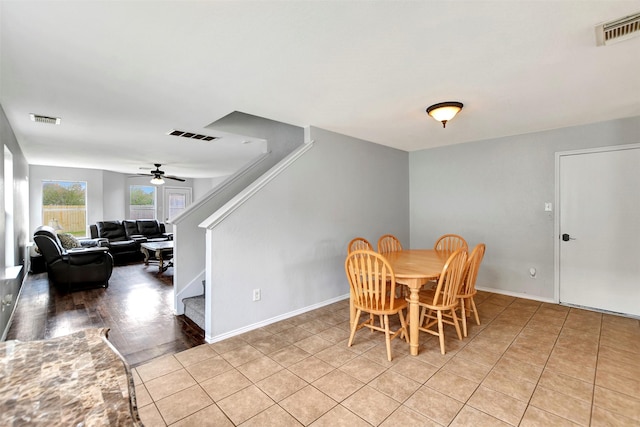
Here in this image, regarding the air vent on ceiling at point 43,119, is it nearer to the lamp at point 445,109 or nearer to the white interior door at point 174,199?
the lamp at point 445,109

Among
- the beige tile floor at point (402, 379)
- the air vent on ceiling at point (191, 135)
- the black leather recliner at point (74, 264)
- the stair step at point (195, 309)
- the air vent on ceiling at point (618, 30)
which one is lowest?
the beige tile floor at point (402, 379)

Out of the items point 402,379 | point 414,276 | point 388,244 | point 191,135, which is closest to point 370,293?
point 414,276

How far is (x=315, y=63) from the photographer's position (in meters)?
2.09

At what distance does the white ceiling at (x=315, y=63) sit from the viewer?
1552mm

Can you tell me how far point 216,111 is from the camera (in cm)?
307

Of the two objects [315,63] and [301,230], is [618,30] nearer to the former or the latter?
[315,63]

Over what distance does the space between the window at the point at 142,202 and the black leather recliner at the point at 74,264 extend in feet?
14.0

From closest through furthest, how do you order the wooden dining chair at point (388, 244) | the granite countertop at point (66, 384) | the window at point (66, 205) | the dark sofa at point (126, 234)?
the granite countertop at point (66, 384)
the wooden dining chair at point (388, 244)
the dark sofa at point (126, 234)
the window at point (66, 205)

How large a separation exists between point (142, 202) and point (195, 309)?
7186mm

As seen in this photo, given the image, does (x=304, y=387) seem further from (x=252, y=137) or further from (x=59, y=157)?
(x=59, y=157)

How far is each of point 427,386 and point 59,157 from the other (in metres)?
7.34

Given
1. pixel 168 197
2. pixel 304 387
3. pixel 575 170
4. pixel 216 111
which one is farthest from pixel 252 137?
pixel 168 197

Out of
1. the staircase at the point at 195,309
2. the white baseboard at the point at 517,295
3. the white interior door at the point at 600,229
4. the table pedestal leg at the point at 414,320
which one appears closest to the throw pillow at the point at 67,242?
the staircase at the point at 195,309

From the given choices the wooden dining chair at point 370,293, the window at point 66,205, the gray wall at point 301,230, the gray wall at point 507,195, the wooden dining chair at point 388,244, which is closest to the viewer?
the wooden dining chair at point 370,293
